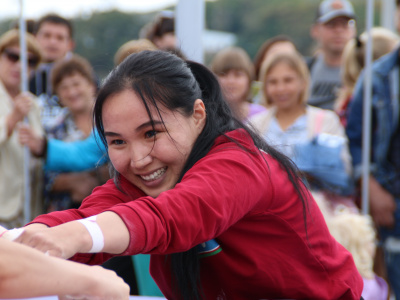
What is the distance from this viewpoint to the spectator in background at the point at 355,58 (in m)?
3.78

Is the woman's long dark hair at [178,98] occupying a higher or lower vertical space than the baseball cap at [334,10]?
lower

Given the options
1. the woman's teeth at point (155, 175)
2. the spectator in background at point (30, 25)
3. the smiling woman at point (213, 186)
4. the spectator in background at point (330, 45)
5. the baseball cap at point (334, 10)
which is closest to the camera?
the smiling woman at point (213, 186)

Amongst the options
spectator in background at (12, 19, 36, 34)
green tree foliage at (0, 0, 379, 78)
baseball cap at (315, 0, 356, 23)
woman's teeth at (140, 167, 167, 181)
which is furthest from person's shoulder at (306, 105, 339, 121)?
spectator in background at (12, 19, 36, 34)

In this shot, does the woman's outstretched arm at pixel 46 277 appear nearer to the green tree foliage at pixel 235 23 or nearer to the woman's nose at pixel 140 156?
the woman's nose at pixel 140 156

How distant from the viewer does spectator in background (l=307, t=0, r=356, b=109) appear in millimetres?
4203

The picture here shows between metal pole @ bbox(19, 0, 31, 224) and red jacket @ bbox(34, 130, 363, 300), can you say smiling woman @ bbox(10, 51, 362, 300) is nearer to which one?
red jacket @ bbox(34, 130, 363, 300)

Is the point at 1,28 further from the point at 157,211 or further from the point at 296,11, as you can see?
the point at 296,11

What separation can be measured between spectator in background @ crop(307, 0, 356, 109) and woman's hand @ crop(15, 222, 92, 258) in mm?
3201

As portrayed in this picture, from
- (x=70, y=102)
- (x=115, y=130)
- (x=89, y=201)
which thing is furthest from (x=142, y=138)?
(x=70, y=102)

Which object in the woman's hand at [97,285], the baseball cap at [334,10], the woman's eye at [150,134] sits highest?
the baseball cap at [334,10]

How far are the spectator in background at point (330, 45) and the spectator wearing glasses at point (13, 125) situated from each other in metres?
1.90

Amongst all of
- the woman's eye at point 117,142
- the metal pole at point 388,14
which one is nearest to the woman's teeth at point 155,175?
the woman's eye at point 117,142

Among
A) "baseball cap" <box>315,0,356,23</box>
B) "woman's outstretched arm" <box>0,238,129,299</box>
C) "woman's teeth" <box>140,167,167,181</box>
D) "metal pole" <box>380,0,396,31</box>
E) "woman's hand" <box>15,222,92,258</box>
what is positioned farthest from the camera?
"metal pole" <box>380,0,396,31</box>

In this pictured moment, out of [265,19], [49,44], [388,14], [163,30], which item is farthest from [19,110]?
[265,19]
